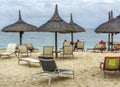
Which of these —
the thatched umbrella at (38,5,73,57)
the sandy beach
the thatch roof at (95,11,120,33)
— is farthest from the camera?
the thatched umbrella at (38,5,73,57)

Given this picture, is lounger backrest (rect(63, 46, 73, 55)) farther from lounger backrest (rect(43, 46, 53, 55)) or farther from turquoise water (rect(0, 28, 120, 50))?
turquoise water (rect(0, 28, 120, 50))

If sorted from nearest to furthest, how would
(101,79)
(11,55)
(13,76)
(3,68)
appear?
(101,79) < (13,76) < (3,68) < (11,55)

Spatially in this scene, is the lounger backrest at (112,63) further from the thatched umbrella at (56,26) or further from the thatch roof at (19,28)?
the thatch roof at (19,28)

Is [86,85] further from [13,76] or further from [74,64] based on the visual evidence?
[74,64]

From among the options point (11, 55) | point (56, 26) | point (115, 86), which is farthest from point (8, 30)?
point (115, 86)

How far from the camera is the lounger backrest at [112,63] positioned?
10727mm

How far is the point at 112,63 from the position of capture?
10766 millimetres

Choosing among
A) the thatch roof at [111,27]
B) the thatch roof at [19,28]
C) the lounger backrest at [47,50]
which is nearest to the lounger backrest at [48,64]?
the thatch roof at [111,27]

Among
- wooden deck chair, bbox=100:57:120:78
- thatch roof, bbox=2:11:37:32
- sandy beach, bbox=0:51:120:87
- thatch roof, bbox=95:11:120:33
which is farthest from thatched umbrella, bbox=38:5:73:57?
wooden deck chair, bbox=100:57:120:78

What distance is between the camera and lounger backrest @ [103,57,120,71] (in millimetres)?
10727

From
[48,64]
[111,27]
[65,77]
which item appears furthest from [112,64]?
[111,27]

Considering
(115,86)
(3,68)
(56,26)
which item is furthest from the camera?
(56,26)

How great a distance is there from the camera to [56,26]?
1586cm

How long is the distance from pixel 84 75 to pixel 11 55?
7218 millimetres
